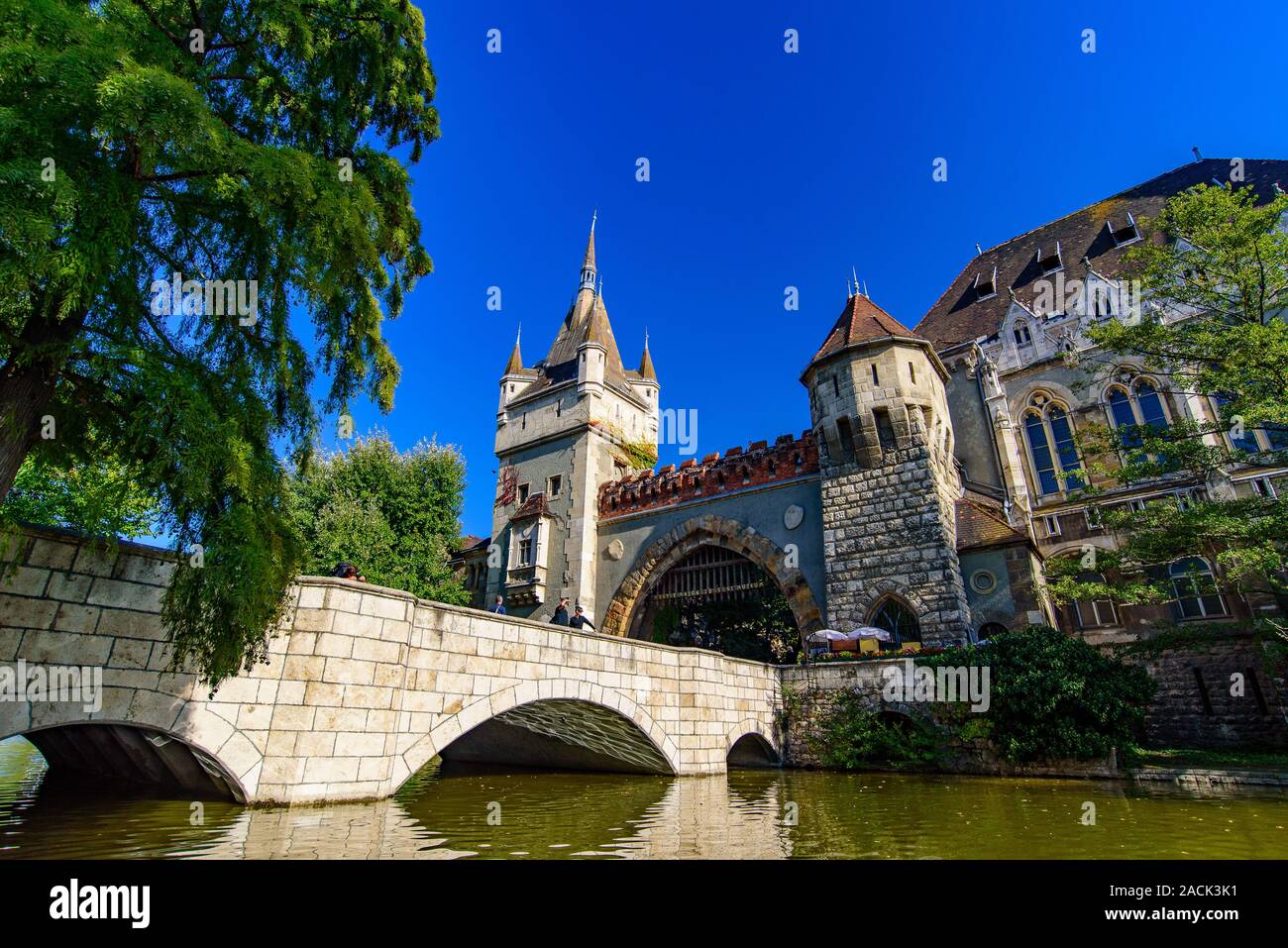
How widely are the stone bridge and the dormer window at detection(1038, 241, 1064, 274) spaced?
69.6ft

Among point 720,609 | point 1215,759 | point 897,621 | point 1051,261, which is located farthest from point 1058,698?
point 1051,261

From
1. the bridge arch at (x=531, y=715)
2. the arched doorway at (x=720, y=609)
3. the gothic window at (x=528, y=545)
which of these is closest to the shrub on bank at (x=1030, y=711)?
the bridge arch at (x=531, y=715)

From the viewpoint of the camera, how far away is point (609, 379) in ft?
88.3

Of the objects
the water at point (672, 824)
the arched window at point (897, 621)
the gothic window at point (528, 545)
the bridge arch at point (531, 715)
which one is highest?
the gothic window at point (528, 545)

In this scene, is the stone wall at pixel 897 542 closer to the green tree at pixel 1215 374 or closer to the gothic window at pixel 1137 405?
the green tree at pixel 1215 374

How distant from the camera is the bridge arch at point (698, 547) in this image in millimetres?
18641

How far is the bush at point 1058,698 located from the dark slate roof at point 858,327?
914 centimetres

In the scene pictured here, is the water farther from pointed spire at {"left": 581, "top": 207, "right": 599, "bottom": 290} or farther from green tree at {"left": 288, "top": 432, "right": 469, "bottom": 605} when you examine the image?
pointed spire at {"left": 581, "top": 207, "right": 599, "bottom": 290}

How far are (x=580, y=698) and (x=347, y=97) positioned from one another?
30.4ft

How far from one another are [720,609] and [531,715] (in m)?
13.7

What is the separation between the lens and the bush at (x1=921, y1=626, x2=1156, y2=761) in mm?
11664

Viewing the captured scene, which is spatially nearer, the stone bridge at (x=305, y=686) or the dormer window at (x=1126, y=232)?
the stone bridge at (x=305, y=686)

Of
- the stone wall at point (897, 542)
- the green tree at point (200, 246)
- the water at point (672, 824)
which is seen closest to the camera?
the green tree at point (200, 246)
